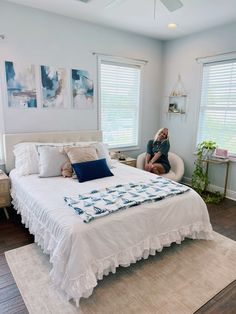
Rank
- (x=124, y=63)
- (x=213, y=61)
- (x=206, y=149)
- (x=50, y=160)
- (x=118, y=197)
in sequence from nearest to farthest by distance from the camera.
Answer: (x=118, y=197)
(x=50, y=160)
(x=213, y=61)
(x=206, y=149)
(x=124, y=63)

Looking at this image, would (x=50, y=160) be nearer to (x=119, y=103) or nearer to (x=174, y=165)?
(x=119, y=103)

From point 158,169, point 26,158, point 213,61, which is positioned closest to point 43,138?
point 26,158

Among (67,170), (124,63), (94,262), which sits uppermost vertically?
(124,63)

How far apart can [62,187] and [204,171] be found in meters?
2.84

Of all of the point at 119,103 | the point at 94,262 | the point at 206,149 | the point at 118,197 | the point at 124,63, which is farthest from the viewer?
the point at 119,103

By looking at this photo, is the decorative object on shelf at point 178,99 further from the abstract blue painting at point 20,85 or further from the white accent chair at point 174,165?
the abstract blue painting at point 20,85

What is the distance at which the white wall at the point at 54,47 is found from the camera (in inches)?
123

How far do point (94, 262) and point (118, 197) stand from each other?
65 cm

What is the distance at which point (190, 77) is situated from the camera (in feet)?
14.2

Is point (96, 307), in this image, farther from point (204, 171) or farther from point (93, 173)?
point (204, 171)

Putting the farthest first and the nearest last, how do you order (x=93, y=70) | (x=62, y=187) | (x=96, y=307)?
(x=93, y=70), (x=62, y=187), (x=96, y=307)

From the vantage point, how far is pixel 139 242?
2.07 meters

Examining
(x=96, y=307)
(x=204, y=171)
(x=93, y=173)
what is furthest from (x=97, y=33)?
(x=96, y=307)

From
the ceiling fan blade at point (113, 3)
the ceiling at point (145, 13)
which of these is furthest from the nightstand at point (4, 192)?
the ceiling fan blade at point (113, 3)
